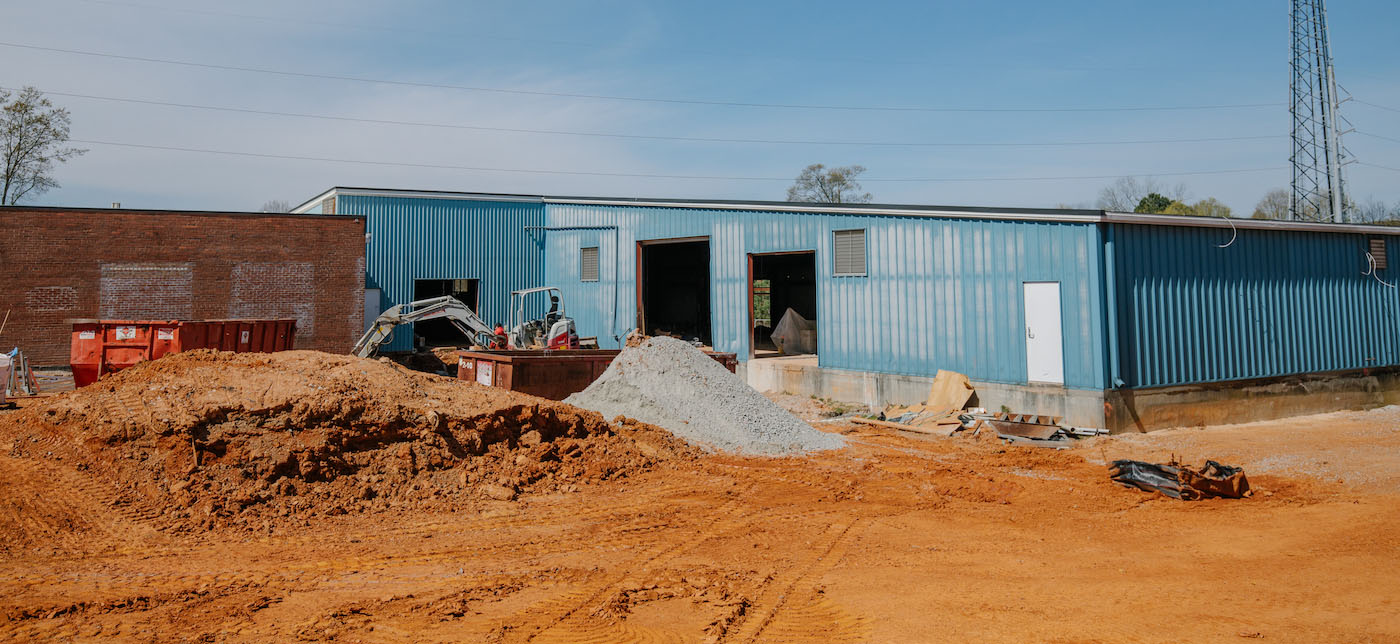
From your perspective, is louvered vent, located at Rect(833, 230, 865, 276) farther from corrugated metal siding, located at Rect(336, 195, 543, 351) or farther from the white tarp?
corrugated metal siding, located at Rect(336, 195, 543, 351)

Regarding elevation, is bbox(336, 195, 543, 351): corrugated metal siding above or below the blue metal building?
above

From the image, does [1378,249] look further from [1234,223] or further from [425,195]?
[425,195]

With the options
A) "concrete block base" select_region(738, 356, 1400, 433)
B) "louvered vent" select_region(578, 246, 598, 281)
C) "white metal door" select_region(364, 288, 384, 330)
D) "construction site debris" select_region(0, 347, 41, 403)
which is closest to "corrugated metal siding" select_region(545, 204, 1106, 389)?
"concrete block base" select_region(738, 356, 1400, 433)

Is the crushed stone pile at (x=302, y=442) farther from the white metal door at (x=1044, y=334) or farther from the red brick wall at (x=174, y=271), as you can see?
the red brick wall at (x=174, y=271)

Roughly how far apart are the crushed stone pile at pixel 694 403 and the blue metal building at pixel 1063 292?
15.4ft

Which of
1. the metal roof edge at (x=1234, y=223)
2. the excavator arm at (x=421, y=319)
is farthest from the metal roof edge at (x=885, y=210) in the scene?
Result: the excavator arm at (x=421, y=319)

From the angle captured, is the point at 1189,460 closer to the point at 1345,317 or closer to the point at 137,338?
the point at 1345,317

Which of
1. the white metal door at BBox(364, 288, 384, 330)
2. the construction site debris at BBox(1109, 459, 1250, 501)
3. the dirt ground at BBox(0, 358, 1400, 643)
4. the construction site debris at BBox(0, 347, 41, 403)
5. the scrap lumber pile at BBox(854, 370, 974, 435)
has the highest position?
the white metal door at BBox(364, 288, 384, 330)

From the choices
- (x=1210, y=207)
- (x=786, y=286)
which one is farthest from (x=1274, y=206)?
(x=786, y=286)

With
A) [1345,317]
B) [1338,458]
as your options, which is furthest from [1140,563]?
[1345,317]

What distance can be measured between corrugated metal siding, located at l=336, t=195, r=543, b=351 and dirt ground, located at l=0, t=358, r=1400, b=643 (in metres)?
18.9

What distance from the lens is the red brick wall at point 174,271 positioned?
22656 mm

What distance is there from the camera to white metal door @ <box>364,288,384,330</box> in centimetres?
2753

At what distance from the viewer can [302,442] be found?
860 centimetres
